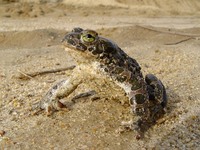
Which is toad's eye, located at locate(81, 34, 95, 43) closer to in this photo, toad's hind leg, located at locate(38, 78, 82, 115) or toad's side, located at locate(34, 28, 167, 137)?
toad's side, located at locate(34, 28, 167, 137)

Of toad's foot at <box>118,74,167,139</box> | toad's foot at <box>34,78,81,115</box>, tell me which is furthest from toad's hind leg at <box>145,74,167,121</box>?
toad's foot at <box>34,78,81,115</box>

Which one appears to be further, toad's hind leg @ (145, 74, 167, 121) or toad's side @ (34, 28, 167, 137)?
toad's hind leg @ (145, 74, 167, 121)

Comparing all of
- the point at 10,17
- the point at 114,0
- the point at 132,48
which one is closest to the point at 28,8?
the point at 10,17

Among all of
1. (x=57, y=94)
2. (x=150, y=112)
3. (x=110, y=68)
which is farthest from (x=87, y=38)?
(x=150, y=112)

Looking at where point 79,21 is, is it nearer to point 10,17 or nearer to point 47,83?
point 10,17

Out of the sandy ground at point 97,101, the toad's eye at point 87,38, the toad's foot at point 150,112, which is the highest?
the toad's eye at point 87,38

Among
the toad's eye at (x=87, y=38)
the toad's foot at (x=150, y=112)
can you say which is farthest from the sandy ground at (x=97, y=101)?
the toad's eye at (x=87, y=38)

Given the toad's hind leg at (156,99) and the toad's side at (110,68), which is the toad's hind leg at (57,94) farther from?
the toad's hind leg at (156,99)
